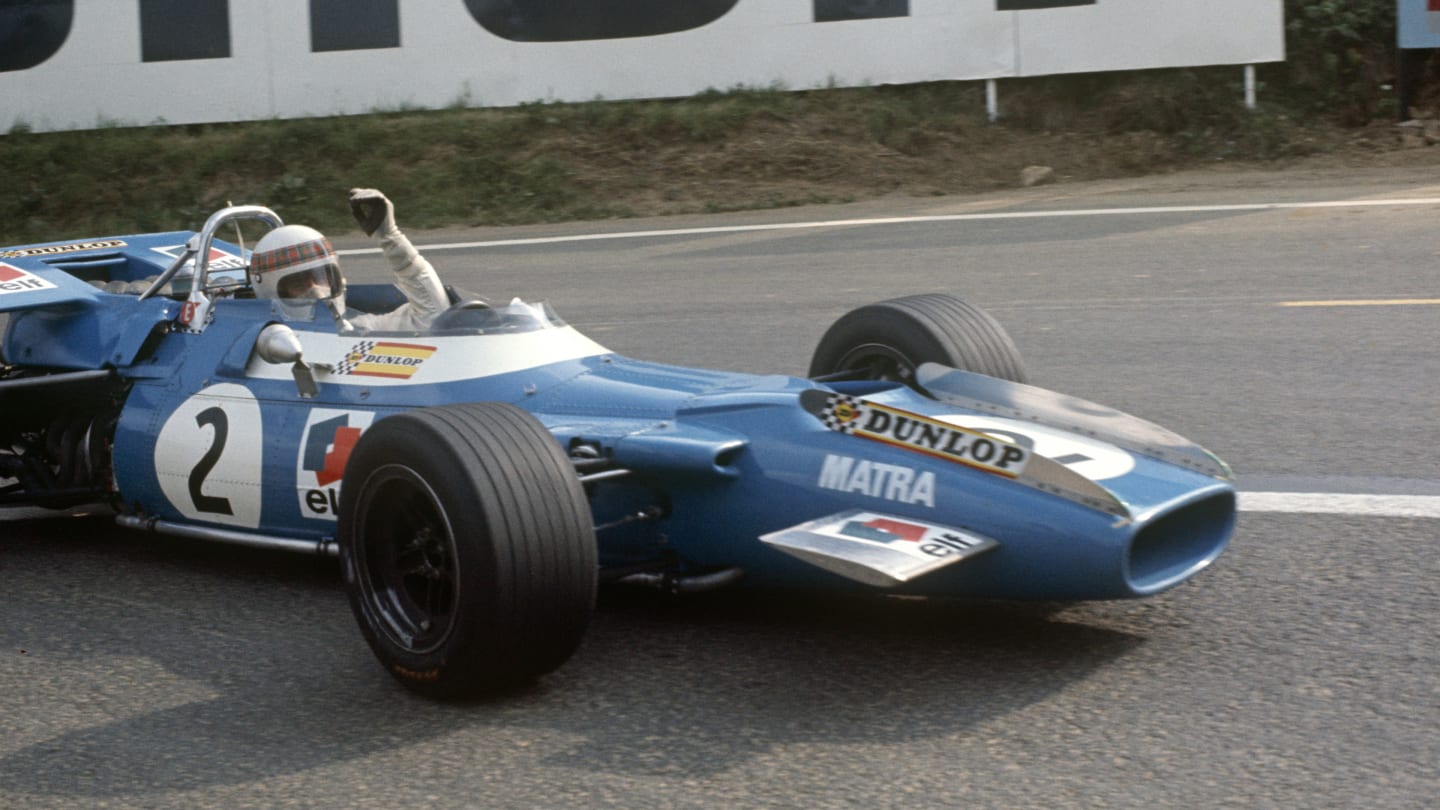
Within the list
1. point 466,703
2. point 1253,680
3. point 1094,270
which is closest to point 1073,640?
point 1253,680

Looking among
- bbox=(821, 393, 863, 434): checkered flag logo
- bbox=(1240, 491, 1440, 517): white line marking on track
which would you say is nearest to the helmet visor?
bbox=(821, 393, 863, 434): checkered flag logo

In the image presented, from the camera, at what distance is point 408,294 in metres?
5.90

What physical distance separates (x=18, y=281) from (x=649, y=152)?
424 inches

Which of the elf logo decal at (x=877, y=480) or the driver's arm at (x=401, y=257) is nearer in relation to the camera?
the elf logo decal at (x=877, y=480)

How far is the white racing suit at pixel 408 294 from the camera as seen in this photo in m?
5.58

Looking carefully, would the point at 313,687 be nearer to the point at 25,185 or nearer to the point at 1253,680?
the point at 1253,680

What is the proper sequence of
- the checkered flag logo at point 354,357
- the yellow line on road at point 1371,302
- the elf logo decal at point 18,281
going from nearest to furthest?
the checkered flag logo at point 354,357, the elf logo decal at point 18,281, the yellow line on road at point 1371,302

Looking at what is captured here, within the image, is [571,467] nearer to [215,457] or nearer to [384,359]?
[384,359]

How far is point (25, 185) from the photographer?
17.0 meters

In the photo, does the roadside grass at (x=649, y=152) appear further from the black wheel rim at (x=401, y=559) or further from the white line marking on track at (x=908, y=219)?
the black wheel rim at (x=401, y=559)

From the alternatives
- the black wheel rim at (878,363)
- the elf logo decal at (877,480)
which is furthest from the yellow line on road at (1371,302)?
the elf logo decal at (877,480)

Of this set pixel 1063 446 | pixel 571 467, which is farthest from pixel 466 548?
pixel 1063 446

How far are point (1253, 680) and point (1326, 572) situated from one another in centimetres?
94

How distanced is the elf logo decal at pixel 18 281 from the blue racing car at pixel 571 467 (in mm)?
112
